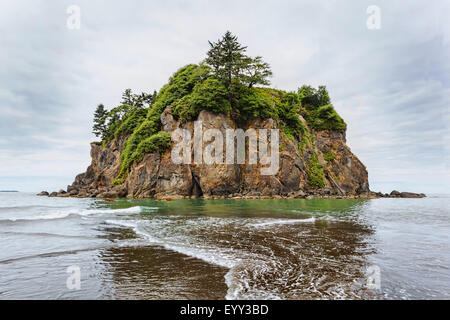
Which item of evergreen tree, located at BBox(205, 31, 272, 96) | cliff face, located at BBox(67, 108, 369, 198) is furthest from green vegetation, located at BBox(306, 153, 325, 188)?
evergreen tree, located at BBox(205, 31, 272, 96)

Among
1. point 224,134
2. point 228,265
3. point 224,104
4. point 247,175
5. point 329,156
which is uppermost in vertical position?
point 224,104

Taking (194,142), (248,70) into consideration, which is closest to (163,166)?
(194,142)

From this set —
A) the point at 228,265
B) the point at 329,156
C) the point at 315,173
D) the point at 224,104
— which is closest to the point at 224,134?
the point at 224,104

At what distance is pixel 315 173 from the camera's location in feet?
148

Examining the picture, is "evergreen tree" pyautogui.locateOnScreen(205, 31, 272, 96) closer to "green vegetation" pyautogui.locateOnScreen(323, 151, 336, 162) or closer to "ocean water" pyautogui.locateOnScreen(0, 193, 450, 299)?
"green vegetation" pyautogui.locateOnScreen(323, 151, 336, 162)

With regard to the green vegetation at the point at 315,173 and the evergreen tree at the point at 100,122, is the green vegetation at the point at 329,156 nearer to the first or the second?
the green vegetation at the point at 315,173

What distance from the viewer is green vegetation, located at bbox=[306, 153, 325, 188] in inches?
1726

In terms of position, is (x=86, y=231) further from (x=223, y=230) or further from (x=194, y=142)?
(x=194, y=142)

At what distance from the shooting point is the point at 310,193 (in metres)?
42.5

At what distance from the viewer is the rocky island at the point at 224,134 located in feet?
128

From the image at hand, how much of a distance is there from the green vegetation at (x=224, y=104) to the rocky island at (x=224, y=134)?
0.17 m

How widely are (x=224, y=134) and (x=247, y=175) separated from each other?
7801 millimetres

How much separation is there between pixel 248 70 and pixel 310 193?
79.9 ft

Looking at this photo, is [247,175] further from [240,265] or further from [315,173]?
[240,265]
